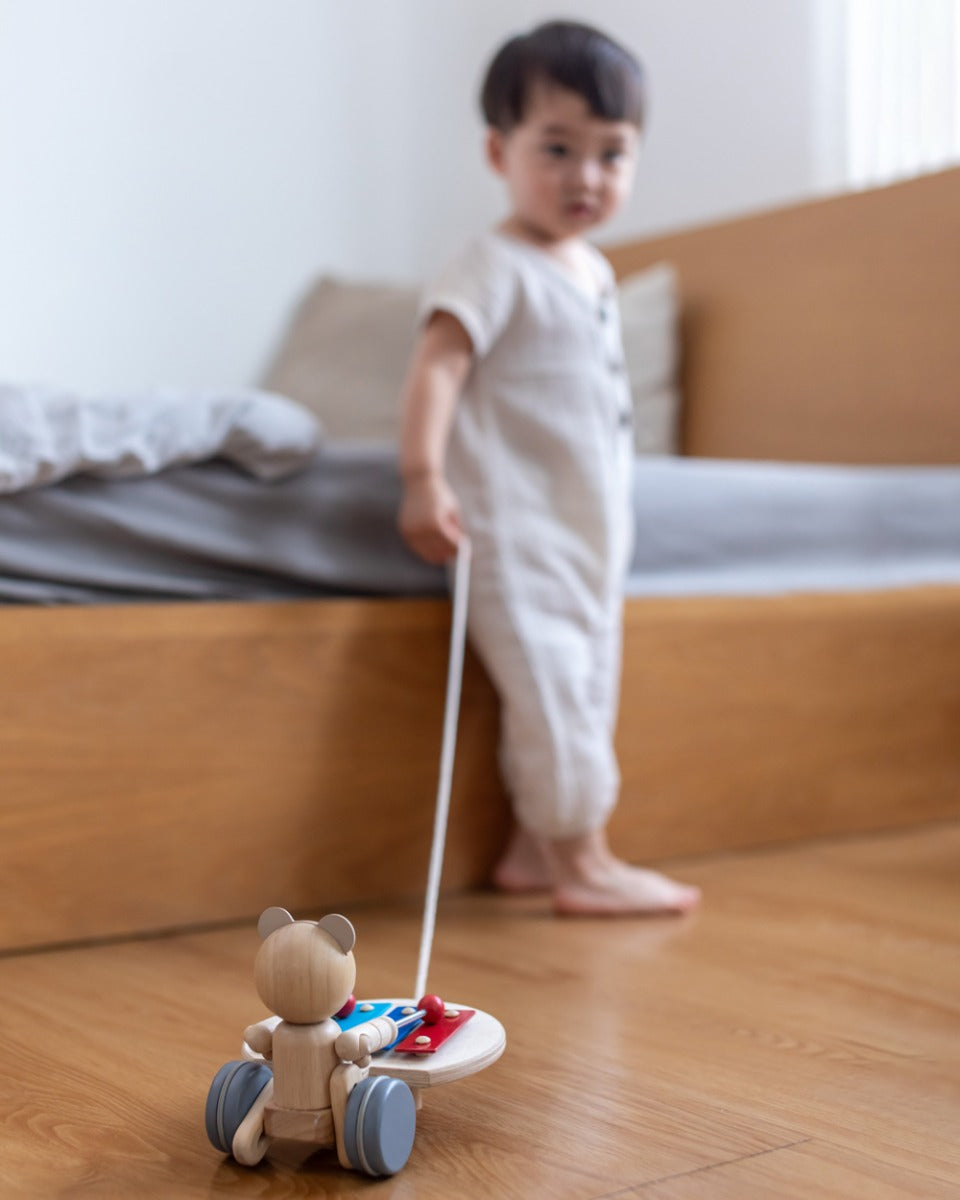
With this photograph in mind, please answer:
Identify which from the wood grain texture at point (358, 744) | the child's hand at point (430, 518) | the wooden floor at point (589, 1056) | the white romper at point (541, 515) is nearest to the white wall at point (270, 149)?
the wood grain texture at point (358, 744)

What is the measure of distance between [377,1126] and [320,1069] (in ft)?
0.13

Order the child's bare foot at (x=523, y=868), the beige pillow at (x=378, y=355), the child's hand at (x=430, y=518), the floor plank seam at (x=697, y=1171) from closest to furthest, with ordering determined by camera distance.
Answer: the floor plank seam at (x=697, y=1171), the child's hand at (x=430, y=518), the child's bare foot at (x=523, y=868), the beige pillow at (x=378, y=355)

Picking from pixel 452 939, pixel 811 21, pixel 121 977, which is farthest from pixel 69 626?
pixel 811 21

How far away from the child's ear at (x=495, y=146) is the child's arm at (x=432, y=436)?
191 mm

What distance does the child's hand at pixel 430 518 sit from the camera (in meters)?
1.21

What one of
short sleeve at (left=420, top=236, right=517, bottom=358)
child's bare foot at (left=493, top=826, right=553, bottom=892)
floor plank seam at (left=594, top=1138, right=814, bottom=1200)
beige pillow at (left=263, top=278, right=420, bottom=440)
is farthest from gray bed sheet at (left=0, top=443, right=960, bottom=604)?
beige pillow at (left=263, top=278, right=420, bottom=440)

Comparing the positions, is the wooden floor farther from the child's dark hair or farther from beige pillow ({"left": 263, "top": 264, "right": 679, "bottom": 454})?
beige pillow ({"left": 263, "top": 264, "right": 679, "bottom": 454})

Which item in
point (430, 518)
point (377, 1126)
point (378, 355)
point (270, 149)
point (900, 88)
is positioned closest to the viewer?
point (377, 1126)

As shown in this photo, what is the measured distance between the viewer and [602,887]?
126cm

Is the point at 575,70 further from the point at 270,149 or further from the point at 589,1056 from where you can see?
the point at 270,149

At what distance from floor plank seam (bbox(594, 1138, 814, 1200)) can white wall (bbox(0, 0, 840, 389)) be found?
204 cm

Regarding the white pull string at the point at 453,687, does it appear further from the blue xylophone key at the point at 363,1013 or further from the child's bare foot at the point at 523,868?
the blue xylophone key at the point at 363,1013

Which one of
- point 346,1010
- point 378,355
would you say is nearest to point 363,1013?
point 346,1010

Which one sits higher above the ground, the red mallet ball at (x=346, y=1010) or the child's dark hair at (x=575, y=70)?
the child's dark hair at (x=575, y=70)
